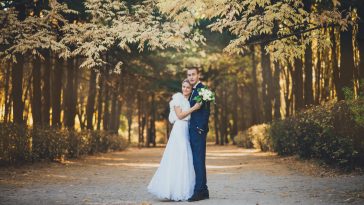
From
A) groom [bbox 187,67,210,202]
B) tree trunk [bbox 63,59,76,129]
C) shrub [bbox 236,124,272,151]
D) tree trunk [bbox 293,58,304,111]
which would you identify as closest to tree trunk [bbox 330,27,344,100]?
tree trunk [bbox 293,58,304,111]

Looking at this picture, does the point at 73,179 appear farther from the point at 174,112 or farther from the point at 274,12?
the point at 274,12

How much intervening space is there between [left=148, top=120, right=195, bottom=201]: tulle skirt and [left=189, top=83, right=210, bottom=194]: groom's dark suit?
0.13 metres

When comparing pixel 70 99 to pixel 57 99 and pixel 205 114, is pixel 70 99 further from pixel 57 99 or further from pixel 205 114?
pixel 205 114

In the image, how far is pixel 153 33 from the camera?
12711mm

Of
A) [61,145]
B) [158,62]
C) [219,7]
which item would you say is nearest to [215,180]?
[219,7]

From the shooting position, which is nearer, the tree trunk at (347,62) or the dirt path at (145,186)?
the dirt path at (145,186)

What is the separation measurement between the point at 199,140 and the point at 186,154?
36 cm

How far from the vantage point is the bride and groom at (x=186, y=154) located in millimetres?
8742

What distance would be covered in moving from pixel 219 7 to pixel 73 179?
611 centimetres

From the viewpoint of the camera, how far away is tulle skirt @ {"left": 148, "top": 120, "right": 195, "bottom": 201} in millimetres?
8711

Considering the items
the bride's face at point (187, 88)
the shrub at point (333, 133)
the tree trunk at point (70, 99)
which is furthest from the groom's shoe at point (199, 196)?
the tree trunk at point (70, 99)

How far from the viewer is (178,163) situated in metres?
8.88

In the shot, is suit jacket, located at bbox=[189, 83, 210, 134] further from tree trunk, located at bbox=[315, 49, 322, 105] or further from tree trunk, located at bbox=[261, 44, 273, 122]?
tree trunk, located at bbox=[261, 44, 273, 122]

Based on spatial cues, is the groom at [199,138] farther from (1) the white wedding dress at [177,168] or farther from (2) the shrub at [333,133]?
Answer: (2) the shrub at [333,133]
